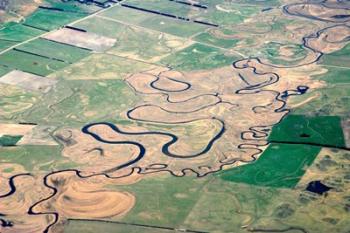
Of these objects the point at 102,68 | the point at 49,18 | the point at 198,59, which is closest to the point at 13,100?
the point at 102,68

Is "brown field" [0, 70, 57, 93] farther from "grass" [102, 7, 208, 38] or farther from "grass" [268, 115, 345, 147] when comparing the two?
"grass" [268, 115, 345, 147]

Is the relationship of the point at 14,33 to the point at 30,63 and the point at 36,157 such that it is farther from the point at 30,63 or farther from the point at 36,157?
the point at 36,157

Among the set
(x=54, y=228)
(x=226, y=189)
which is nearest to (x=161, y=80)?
(x=226, y=189)

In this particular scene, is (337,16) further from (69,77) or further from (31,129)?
(31,129)

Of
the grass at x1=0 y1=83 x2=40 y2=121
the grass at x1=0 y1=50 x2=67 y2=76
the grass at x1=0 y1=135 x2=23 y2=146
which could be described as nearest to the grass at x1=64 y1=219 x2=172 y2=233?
the grass at x1=0 y1=135 x2=23 y2=146

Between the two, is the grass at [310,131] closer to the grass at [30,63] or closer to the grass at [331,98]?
the grass at [331,98]
